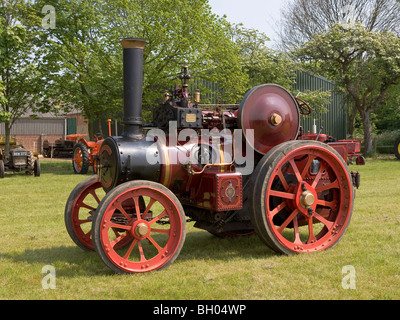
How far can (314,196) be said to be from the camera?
493cm

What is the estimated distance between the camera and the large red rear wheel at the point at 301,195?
457 centimetres

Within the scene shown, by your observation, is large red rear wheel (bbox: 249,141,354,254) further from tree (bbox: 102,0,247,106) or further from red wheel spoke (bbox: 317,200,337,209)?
tree (bbox: 102,0,247,106)

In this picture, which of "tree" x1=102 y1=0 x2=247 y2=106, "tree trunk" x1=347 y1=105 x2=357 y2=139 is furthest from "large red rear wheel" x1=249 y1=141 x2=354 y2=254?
"tree trunk" x1=347 y1=105 x2=357 y2=139

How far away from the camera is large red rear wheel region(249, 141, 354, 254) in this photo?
4566 mm

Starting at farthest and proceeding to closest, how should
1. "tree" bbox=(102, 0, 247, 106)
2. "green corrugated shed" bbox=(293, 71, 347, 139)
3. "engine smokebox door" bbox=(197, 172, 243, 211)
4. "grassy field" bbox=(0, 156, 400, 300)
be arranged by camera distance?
1. "green corrugated shed" bbox=(293, 71, 347, 139)
2. "tree" bbox=(102, 0, 247, 106)
3. "engine smokebox door" bbox=(197, 172, 243, 211)
4. "grassy field" bbox=(0, 156, 400, 300)

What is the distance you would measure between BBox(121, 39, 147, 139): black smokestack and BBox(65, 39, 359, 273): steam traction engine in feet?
0.03

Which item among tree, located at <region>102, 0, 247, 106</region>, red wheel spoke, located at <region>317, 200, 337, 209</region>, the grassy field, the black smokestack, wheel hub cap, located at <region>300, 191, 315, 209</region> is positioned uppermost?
tree, located at <region>102, 0, 247, 106</region>

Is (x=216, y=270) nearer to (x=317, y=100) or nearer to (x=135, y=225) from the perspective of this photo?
(x=135, y=225)

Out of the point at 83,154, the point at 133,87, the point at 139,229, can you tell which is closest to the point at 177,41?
the point at 83,154

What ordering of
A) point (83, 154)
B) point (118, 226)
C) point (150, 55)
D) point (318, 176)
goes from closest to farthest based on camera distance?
1. point (118, 226)
2. point (318, 176)
3. point (83, 154)
4. point (150, 55)

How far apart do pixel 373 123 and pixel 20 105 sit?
22.5 meters

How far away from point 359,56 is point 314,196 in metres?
20.5

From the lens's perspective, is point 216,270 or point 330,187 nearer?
point 216,270

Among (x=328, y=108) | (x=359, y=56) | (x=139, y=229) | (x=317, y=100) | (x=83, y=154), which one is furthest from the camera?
(x=328, y=108)
